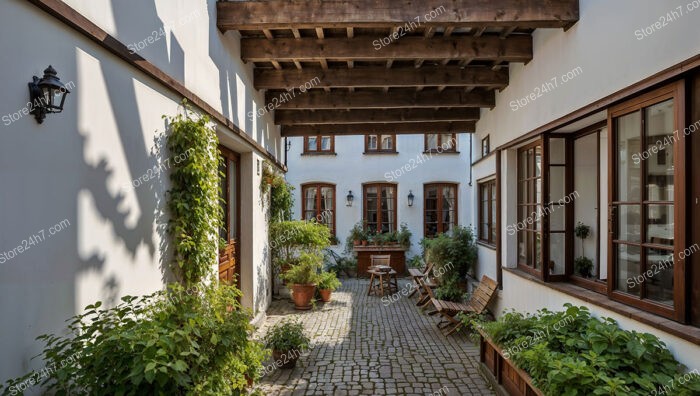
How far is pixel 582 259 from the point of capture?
4828mm

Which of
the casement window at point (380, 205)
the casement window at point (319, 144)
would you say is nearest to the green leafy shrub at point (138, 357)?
the casement window at point (380, 205)

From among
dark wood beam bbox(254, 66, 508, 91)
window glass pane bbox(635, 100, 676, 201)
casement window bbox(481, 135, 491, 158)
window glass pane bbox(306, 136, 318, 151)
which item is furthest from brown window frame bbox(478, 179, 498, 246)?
window glass pane bbox(306, 136, 318, 151)

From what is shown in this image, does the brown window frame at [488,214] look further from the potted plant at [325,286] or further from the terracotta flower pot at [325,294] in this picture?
the terracotta flower pot at [325,294]

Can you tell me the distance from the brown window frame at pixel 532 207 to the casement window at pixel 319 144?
7655mm

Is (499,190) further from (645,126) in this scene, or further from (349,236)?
(349,236)

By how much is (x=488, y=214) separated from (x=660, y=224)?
523cm

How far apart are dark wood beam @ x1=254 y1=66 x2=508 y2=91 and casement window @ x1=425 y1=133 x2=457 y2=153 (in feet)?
22.4

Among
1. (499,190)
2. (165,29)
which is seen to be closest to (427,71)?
(499,190)

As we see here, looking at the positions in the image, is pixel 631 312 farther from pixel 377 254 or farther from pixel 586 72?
pixel 377 254

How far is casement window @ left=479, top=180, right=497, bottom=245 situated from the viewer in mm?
8125

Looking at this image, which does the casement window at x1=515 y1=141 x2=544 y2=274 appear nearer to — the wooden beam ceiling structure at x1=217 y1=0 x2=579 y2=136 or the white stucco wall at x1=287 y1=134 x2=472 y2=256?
the wooden beam ceiling structure at x1=217 y1=0 x2=579 y2=136

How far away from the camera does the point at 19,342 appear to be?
1.88 m

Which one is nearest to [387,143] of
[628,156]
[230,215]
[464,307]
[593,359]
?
[464,307]

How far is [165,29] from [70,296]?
218 cm
